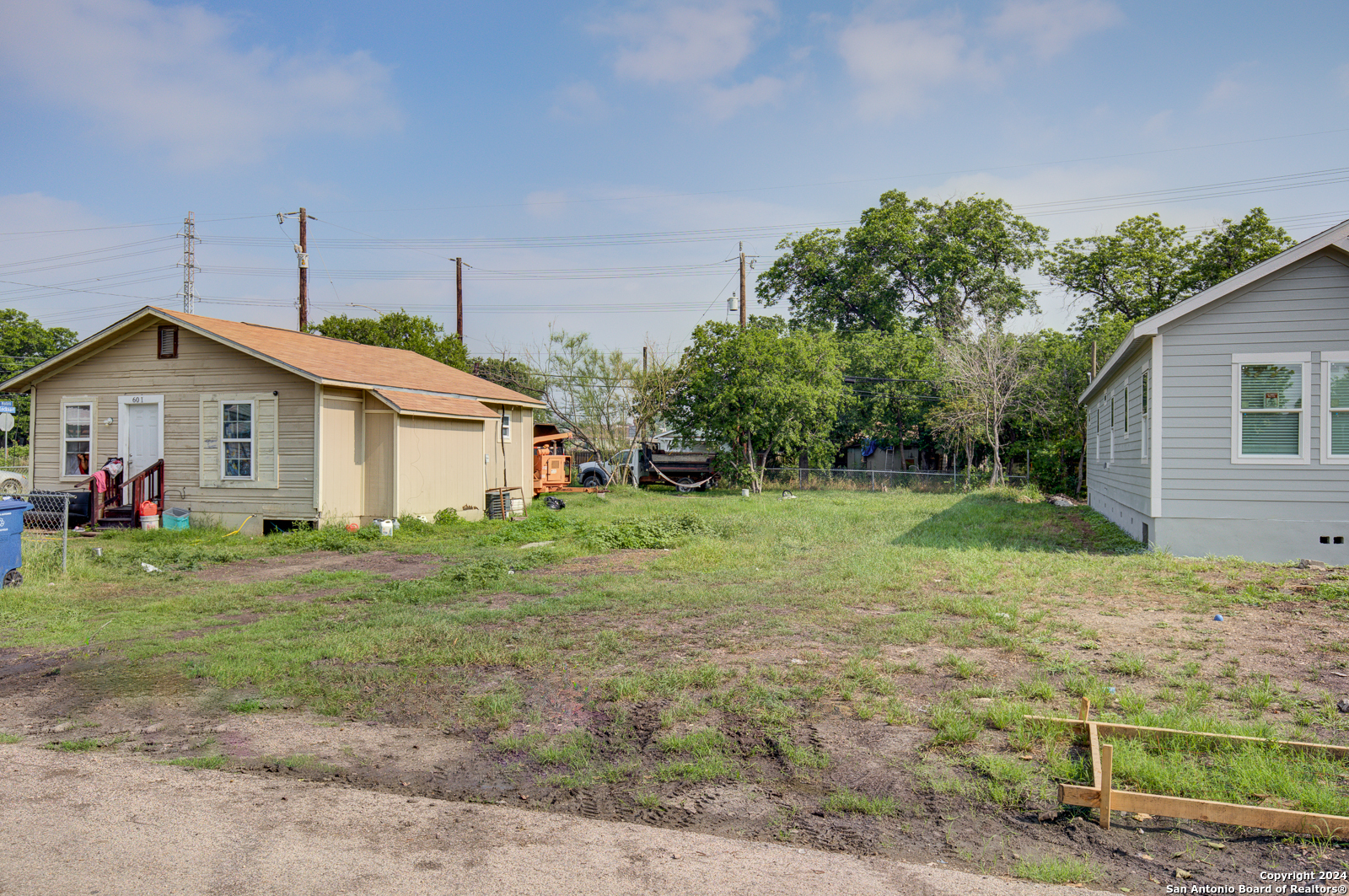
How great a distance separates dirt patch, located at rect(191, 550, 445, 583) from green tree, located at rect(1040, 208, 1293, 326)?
28637mm

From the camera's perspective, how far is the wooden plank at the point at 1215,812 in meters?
3.68

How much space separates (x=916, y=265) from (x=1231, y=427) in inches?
1093

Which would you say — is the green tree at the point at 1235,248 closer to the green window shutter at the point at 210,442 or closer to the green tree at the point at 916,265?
the green tree at the point at 916,265

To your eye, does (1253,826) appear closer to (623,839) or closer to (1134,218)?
(623,839)

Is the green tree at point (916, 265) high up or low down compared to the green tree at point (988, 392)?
up

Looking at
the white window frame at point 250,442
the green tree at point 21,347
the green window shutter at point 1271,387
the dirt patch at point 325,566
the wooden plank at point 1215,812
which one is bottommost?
the dirt patch at point 325,566

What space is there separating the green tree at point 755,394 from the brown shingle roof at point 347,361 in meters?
6.97

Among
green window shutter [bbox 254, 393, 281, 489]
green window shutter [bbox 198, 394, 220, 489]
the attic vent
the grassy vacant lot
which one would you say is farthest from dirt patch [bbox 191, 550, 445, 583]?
the attic vent

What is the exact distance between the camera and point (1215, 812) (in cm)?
380

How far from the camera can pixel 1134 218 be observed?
32.4 meters

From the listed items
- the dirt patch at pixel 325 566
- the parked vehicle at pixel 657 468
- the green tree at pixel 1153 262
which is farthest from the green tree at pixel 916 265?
the dirt patch at pixel 325 566

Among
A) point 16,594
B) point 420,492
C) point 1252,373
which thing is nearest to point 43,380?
point 420,492

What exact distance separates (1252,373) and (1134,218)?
78.2ft

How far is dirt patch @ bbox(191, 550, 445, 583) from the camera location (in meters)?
11.2
